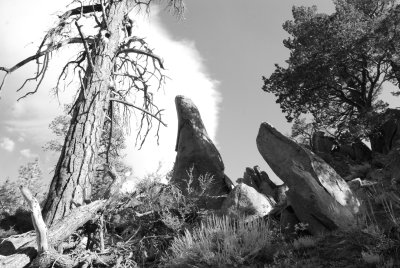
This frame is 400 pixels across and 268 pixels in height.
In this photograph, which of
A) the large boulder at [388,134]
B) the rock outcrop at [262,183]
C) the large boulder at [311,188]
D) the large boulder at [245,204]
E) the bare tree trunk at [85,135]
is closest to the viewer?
the bare tree trunk at [85,135]

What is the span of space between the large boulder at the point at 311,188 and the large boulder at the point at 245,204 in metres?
1.06

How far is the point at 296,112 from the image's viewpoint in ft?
77.2

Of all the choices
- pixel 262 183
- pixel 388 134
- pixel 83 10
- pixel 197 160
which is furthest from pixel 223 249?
pixel 388 134

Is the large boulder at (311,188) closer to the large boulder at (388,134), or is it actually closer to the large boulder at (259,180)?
the large boulder at (259,180)

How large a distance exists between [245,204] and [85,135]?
18.3 ft

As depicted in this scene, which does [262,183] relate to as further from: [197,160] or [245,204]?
[245,204]

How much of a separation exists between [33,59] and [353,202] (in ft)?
27.1

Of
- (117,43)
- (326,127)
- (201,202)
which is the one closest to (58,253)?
(117,43)

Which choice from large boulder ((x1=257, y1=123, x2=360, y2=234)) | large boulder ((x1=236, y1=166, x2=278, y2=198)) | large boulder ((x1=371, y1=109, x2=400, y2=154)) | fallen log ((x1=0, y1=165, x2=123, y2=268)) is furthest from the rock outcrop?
fallen log ((x1=0, y1=165, x2=123, y2=268))

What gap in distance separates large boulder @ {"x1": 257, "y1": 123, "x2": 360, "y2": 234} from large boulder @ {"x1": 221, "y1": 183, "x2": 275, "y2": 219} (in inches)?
41.6

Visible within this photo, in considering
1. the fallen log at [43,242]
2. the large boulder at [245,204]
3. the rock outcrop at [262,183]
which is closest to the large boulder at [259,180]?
the rock outcrop at [262,183]

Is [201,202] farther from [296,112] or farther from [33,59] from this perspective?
[296,112]

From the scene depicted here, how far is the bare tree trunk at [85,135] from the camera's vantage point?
636 centimetres

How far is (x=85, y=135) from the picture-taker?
6.80 metres
